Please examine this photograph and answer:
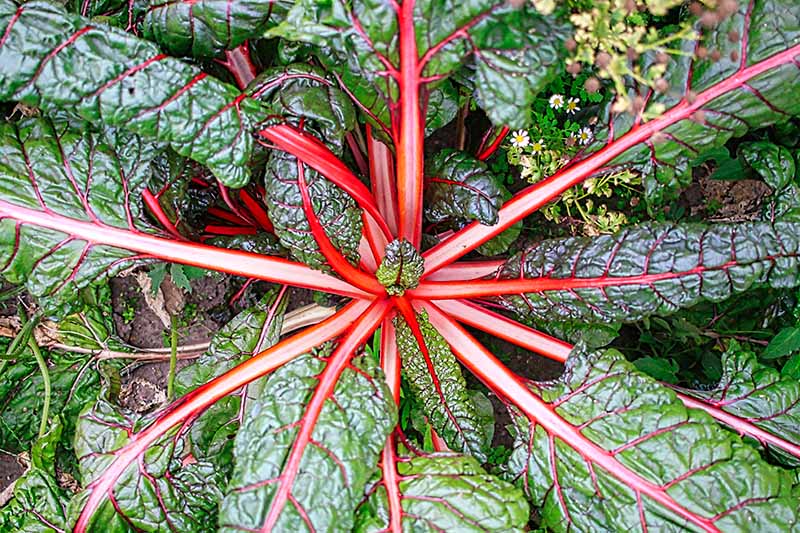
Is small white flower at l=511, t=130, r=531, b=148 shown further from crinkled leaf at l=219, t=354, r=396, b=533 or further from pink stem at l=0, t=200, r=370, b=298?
crinkled leaf at l=219, t=354, r=396, b=533

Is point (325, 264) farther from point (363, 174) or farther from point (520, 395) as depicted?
point (520, 395)

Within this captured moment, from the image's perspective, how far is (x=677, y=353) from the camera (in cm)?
273

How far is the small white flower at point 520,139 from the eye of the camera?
2.47 metres

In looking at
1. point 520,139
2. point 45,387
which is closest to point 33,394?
point 45,387

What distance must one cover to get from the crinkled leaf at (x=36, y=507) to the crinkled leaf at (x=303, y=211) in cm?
107

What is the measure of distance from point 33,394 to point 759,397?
2.63 metres

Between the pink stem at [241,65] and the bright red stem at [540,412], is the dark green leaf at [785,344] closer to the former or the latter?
the bright red stem at [540,412]

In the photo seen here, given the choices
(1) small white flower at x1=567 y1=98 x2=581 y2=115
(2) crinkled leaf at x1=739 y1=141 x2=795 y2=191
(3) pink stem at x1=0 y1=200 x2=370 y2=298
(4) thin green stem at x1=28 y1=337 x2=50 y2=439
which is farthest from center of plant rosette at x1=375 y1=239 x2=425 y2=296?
(4) thin green stem at x1=28 y1=337 x2=50 y2=439

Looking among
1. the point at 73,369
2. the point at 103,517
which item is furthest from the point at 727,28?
the point at 73,369

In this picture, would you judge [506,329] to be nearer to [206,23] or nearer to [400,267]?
[400,267]

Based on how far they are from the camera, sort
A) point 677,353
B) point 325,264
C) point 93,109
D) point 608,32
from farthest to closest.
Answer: point 677,353
point 325,264
point 93,109
point 608,32

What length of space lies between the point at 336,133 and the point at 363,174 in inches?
19.7

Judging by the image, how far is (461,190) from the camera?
2340mm

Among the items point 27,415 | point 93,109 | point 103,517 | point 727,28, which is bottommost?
point 103,517
